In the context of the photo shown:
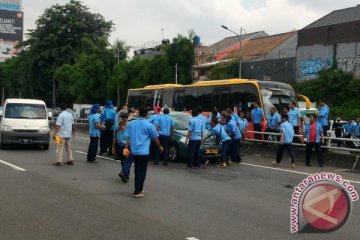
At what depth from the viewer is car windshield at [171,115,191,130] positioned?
1653 centimetres

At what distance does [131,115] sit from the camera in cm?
1462

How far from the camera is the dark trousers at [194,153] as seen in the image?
14.1m

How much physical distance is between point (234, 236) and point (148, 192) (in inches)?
139

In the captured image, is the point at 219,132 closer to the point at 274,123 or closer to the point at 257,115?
the point at 274,123

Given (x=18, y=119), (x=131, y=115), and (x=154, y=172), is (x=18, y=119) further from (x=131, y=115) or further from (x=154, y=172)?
(x=154, y=172)

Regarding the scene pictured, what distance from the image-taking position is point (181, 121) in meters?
16.8

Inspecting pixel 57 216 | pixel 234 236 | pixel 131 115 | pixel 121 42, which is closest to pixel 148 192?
pixel 57 216

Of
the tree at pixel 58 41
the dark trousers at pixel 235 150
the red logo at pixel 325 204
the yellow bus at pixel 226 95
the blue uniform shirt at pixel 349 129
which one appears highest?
the tree at pixel 58 41

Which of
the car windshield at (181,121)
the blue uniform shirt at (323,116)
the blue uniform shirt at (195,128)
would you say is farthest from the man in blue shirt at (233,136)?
the blue uniform shirt at (323,116)

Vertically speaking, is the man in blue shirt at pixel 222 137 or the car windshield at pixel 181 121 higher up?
the car windshield at pixel 181 121

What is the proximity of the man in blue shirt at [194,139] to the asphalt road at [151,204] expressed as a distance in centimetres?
51

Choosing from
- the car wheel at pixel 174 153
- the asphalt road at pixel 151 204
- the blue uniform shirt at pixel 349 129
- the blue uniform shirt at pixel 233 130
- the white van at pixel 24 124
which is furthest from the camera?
the blue uniform shirt at pixel 349 129

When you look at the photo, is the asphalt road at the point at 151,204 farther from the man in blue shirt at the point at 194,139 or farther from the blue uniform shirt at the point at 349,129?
the blue uniform shirt at the point at 349,129

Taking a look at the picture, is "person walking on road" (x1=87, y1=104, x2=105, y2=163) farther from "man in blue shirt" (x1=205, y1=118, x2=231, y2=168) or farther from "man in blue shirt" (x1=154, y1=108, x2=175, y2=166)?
"man in blue shirt" (x1=205, y1=118, x2=231, y2=168)
